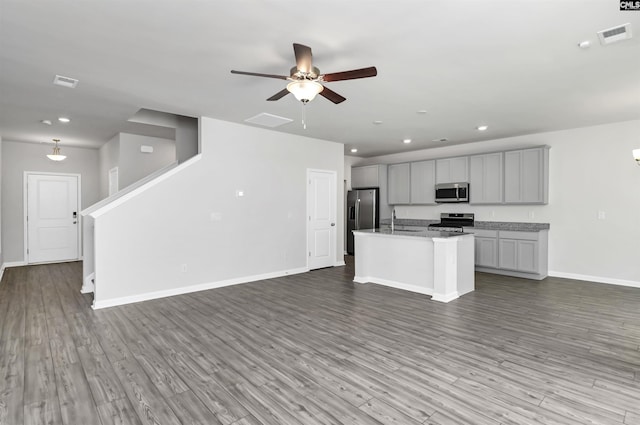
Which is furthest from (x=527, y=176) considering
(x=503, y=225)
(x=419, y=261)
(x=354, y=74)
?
(x=354, y=74)

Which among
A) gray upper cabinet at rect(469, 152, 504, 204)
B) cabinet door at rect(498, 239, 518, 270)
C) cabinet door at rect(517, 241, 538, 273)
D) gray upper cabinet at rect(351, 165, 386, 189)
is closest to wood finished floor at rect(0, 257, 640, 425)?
cabinet door at rect(517, 241, 538, 273)

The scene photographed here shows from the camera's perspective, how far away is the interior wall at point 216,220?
4715mm

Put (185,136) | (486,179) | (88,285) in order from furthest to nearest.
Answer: (486,179), (185,136), (88,285)

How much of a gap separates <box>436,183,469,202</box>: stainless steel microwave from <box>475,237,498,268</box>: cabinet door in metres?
0.97

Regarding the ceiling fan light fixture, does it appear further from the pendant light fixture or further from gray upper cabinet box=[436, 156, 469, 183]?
the pendant light fixture

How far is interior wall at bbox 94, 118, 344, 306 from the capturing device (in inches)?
186

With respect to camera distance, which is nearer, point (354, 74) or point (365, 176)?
point (354, 74)

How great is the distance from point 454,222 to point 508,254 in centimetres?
144

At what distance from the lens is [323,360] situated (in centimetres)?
293

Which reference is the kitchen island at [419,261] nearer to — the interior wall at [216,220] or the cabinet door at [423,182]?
the interior wall at [216,220]

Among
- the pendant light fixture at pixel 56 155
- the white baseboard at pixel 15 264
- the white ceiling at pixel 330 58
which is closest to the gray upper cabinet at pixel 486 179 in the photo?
the white ceiling at pixel 330 58

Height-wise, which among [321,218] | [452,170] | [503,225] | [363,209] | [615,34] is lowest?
[503,225]

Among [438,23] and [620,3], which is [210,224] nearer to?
[438,23]

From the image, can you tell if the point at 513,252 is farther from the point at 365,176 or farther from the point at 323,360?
the point at 323,360
